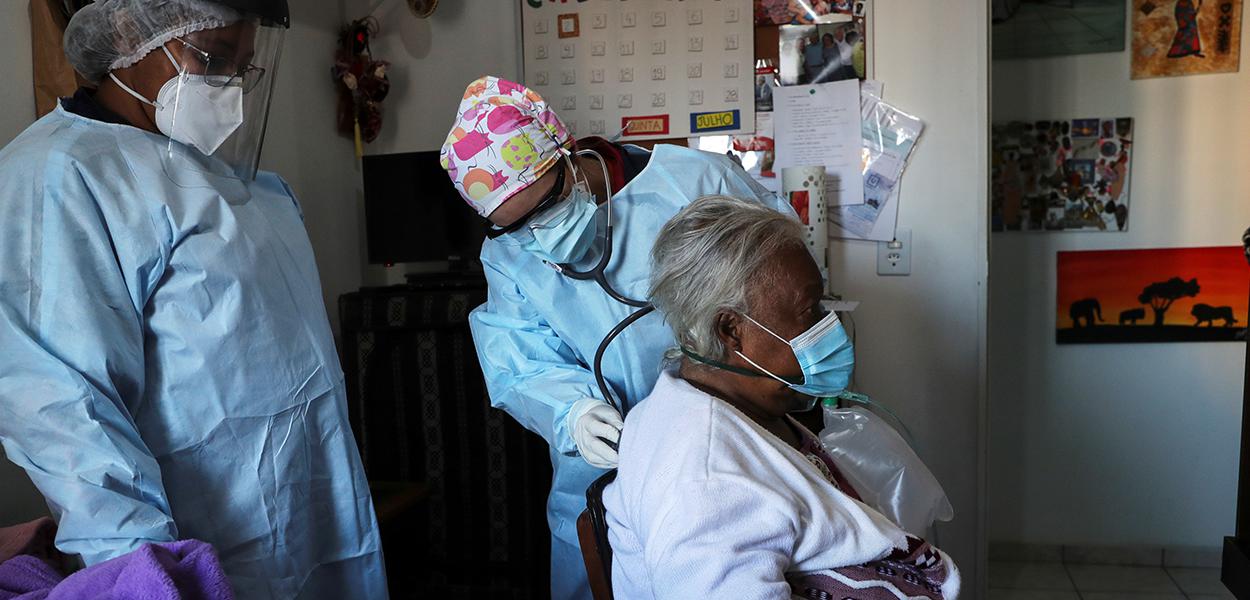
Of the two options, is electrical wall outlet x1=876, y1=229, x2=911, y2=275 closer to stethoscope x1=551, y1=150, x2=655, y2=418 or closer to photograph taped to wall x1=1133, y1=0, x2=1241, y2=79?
photograph taped to wall x1=1133, y1=0, x2=1241, y2=79

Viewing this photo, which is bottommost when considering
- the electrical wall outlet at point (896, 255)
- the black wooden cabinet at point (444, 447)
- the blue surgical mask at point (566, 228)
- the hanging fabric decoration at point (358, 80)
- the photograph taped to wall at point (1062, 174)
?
the black wooden cabinet at point (444, 447)

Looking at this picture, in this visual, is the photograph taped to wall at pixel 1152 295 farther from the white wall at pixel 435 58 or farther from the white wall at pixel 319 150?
the white wall at pixel 319 150

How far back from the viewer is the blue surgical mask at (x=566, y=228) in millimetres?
1412

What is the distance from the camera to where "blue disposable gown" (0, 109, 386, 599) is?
101 centimetres

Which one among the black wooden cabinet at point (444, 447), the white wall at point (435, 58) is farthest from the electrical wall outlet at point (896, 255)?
the white wall at point (435, 58)

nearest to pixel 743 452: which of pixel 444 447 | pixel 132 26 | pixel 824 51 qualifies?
pixel 132 26

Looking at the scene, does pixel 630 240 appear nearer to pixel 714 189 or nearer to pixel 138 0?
pixel 714 189

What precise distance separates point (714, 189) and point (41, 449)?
1088mm

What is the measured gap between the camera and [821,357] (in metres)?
1.20

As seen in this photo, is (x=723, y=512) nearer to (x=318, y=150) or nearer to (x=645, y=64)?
(x=645, y=64)

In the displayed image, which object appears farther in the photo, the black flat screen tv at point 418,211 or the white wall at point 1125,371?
the white wall at point 1125,371

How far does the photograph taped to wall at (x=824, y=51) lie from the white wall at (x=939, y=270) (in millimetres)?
57

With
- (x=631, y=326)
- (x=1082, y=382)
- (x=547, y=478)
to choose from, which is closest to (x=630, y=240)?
(x=631, y=326)

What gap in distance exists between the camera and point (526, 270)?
5.12 ft
